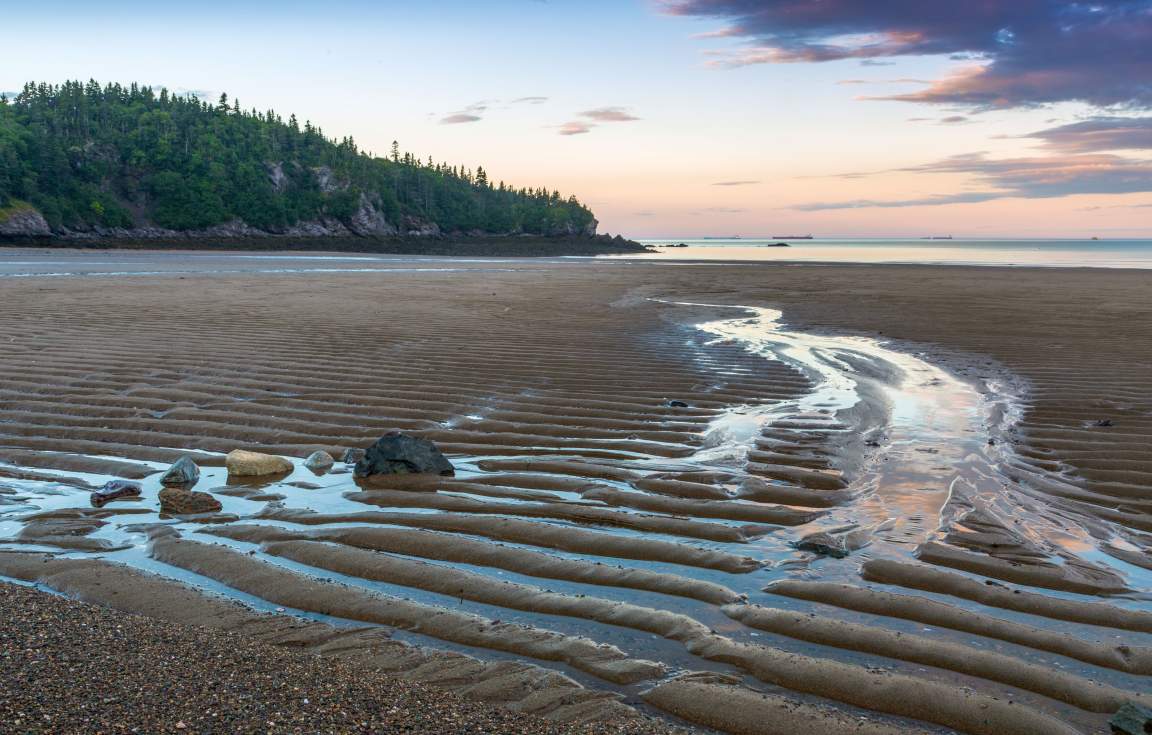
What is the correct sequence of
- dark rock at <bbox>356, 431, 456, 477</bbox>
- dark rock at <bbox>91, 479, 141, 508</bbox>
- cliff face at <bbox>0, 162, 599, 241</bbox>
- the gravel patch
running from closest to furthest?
1. the gravel patch
2. dark rock at <bbox>91, 479, 141, 508</bbox>
3. dark rock at <bbox>356, 431, 456, 477</bbox>
4. cliff face at <bbox>0, 162, 599, 241</bbox>

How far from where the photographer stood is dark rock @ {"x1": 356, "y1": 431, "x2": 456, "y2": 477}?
6.91 meters

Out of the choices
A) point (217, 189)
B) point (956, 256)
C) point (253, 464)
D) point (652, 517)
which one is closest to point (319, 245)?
point (217, 189)

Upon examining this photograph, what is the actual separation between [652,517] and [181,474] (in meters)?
3.69

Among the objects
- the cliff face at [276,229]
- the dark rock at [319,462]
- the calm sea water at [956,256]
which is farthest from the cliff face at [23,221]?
the dark rock at [319,462]

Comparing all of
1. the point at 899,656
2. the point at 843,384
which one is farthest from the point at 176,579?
the point at 843,384

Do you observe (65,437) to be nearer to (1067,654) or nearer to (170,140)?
(1067,654)

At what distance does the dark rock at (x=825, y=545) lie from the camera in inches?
210

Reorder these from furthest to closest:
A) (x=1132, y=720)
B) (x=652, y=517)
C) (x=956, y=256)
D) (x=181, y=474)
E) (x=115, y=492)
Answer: (x=956, y=256), (x=181, y=474), (x=115, y=492), (x=652, y=517), (x=1132, y=720)

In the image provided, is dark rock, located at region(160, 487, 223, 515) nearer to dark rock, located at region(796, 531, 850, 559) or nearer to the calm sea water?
dark rock, located at region(796, 531, 850, 559)

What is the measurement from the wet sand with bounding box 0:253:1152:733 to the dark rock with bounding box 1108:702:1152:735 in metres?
0.07

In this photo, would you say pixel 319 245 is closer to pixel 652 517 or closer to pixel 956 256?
pixel 956 256

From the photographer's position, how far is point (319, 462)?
7.38m

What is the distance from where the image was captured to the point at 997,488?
272 inches

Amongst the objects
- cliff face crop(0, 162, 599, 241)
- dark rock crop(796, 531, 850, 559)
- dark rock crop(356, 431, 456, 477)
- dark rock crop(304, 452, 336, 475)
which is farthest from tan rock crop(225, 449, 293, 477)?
cliff face crop(0, 162, 599, 241)
